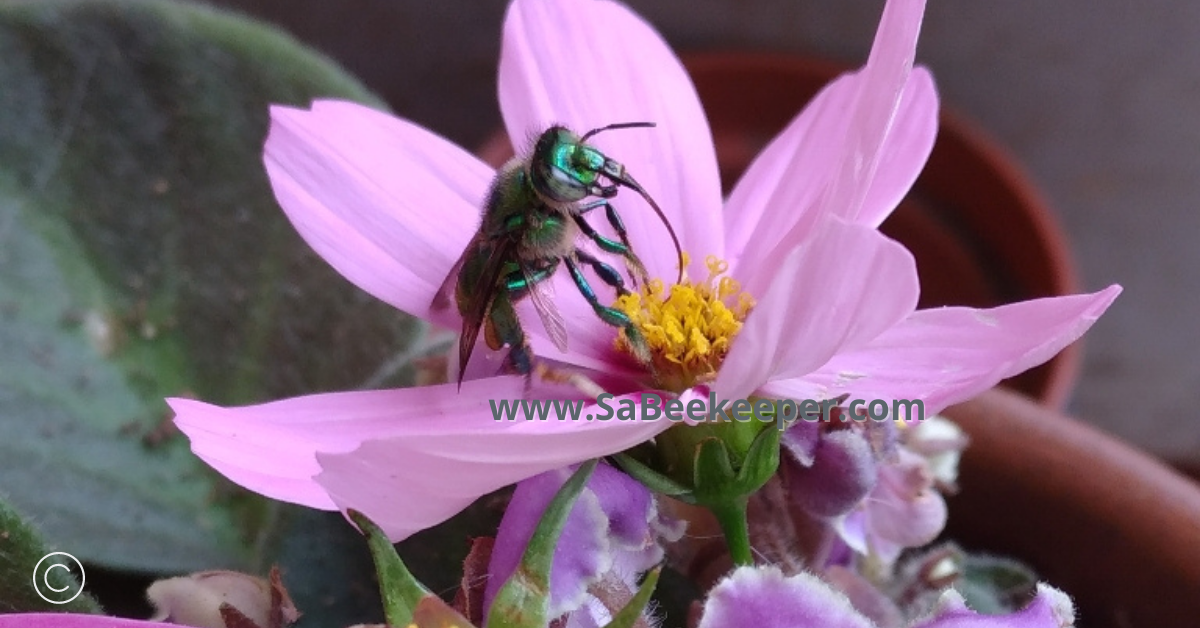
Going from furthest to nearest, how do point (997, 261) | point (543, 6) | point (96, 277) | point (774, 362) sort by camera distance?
1. point (997, 261)
2. point (96, 277)
3. point (543, 6)
4. point (774, 362)

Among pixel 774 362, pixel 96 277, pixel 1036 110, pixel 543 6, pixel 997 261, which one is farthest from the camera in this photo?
pixel 1036 110

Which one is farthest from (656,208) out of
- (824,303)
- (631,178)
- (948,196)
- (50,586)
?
(948,196)

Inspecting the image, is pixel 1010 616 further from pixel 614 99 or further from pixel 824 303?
pixel 614 99

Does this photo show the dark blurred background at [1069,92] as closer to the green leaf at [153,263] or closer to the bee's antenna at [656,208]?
the green leaf at [153,263]

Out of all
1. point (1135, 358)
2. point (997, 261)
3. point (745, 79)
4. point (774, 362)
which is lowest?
point (1135, 358)

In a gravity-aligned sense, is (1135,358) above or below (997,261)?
below

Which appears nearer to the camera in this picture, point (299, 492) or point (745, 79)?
point (299, 492)

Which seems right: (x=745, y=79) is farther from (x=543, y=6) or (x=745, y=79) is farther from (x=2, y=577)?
(x=2, y=577)

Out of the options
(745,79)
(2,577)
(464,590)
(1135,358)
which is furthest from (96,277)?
(1135,358)
